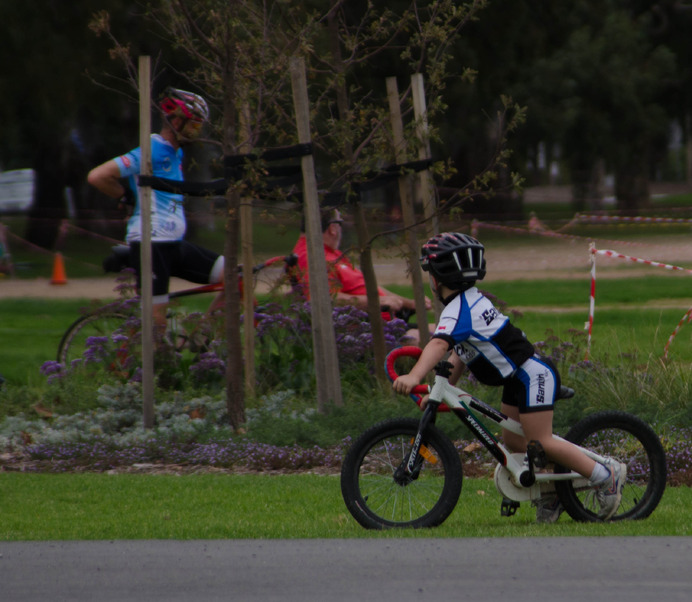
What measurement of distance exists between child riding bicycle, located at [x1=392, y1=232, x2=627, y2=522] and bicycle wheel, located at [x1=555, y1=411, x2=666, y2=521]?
13cm

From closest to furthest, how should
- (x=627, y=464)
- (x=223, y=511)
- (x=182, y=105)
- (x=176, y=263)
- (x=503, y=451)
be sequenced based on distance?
1. (x=503, y=451)
2. (x=627, y=464)
3. (x=223, y=511)
4. (x=182, y=105)
5. (x=176, y=263)

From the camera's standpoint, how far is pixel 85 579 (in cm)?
535

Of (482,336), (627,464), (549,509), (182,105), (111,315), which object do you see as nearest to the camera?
(482,336)

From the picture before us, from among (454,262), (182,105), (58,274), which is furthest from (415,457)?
(58,274)

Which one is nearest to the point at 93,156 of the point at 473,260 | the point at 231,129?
the point at 231,129

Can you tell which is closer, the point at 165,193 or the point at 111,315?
the point at 165,193

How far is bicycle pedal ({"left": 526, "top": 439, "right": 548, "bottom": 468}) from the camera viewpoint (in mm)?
6109

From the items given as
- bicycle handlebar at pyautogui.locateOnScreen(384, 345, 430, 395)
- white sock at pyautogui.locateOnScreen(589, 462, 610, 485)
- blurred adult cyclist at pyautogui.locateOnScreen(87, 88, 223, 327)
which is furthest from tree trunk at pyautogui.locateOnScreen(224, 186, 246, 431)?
white sock at pyautogui.locateOnScreen(589, 462, 610, 485)

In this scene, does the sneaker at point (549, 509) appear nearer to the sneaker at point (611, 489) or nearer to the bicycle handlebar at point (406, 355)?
the sneaker at point (611, 489)

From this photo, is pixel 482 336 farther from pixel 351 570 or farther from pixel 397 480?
pixel 351 570

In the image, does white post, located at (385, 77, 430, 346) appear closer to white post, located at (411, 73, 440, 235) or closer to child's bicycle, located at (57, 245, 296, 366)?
white post, located at (411, 73, 440, 235)

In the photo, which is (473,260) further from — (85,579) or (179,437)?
(179,437)

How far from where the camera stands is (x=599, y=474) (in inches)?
244

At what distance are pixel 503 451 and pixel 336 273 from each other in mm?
5523
